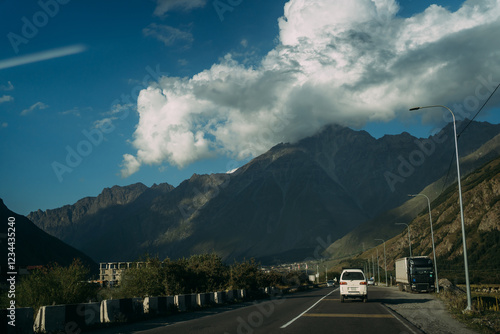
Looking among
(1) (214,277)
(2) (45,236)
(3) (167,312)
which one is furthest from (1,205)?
(3) (167,312)

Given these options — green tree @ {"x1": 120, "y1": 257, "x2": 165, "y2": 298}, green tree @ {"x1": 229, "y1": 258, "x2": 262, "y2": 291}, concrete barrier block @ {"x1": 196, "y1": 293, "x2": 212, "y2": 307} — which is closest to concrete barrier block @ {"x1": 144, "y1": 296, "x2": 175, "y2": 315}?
concrete barrier block @ {"x1": 196, "y1": 293, "x2": 212, "y2": 307}

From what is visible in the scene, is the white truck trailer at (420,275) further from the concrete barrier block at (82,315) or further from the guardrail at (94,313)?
the concrete barrier block at (82,315)

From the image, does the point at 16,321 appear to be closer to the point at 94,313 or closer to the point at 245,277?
the point at 94,313

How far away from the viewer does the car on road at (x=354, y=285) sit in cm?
2831

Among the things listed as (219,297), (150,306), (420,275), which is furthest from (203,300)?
(420,275)

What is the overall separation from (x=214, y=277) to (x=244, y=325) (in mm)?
23708

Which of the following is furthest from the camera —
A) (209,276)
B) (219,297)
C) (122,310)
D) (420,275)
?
(420,275)

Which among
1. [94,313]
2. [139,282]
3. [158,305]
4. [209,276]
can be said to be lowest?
[209,276]

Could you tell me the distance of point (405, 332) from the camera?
13.8m

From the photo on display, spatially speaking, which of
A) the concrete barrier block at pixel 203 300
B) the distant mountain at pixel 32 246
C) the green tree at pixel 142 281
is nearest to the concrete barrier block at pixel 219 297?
the concrete barrier block at pixel 203 300

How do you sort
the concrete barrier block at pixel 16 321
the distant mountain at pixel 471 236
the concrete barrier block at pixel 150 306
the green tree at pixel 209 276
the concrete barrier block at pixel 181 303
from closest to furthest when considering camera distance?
the concrete barrier block at pixel 16 321
the concrete barrier block at pixel 150 306
the concrete barrier block at pixel 181 303
the green tree at pixel 209 276
the distant mountain at pixel 471 236

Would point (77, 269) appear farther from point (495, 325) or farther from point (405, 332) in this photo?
point (495, 325)

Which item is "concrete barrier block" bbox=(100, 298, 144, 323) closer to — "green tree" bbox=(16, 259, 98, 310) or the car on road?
"green tree" bbox=(16, 259, 98, 310)

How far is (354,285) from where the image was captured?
28.4 metres
